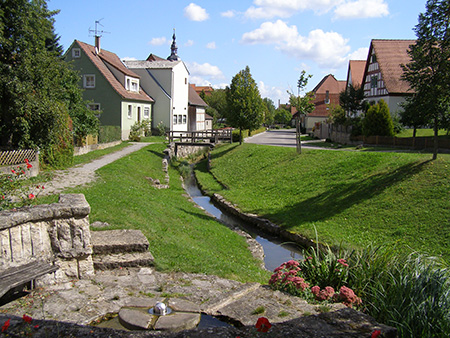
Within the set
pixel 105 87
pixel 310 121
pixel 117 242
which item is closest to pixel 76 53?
pixel 105 87

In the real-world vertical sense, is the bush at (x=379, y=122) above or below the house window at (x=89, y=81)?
below

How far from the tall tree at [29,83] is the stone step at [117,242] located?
1088 centimetres

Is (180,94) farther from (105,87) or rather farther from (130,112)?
(105,87)

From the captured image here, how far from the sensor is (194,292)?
6.54 metres

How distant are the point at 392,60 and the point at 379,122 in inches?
557

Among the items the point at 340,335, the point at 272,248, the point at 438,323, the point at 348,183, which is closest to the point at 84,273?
the point at 340,335

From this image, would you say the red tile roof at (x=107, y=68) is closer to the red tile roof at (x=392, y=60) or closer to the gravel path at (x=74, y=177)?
the gravel path at (x=74, y=177)

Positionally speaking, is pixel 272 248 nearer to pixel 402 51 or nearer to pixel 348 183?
pixel 348 183

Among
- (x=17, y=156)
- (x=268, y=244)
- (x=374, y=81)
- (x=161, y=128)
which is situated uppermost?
(x=374, y=81)

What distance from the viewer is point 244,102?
35.8 m

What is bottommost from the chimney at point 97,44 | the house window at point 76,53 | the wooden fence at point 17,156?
the wooden fence at point 17,156

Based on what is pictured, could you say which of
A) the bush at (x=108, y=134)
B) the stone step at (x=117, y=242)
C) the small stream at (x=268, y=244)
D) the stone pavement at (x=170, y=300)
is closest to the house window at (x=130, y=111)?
the bush at (x=108, y=134)

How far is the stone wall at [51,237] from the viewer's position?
5645 millimetres

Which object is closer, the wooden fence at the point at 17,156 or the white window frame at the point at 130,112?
the wooden fence at the point at 17,156
